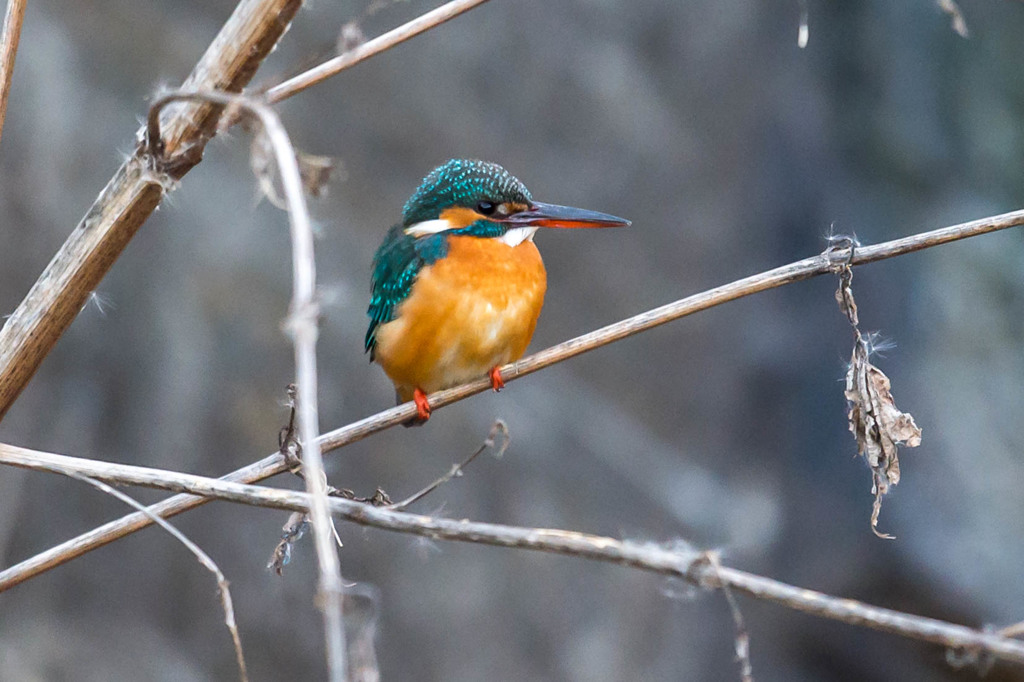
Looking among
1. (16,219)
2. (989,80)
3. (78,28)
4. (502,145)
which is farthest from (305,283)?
(989,80)

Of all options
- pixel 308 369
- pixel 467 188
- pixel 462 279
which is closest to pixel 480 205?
pixel 467 188

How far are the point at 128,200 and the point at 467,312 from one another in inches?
47.4

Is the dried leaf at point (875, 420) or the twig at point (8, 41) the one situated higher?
the twig at point (8, 41)

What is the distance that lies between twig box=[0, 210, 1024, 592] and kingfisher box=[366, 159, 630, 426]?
0.47 metres

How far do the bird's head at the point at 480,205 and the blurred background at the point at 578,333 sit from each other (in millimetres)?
638

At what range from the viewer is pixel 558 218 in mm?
2363

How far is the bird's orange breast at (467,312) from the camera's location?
7.90ft

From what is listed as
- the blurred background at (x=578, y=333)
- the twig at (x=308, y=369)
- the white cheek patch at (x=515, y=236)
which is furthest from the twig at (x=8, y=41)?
the blurred background at (x=578, y=333)

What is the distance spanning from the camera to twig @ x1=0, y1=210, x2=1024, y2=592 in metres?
1.34

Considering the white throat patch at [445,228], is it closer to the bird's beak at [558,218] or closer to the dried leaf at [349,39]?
the bird's beak at [558,218]

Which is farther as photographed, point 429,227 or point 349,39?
point 429,227

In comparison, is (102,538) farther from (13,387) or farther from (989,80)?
(989,80)

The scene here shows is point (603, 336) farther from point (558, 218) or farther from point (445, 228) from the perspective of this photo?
point (445, 228)

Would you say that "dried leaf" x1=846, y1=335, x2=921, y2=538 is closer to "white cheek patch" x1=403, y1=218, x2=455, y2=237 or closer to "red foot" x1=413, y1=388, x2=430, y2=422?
"red foot" x1=413, y1=388, x2=430, y2=422
